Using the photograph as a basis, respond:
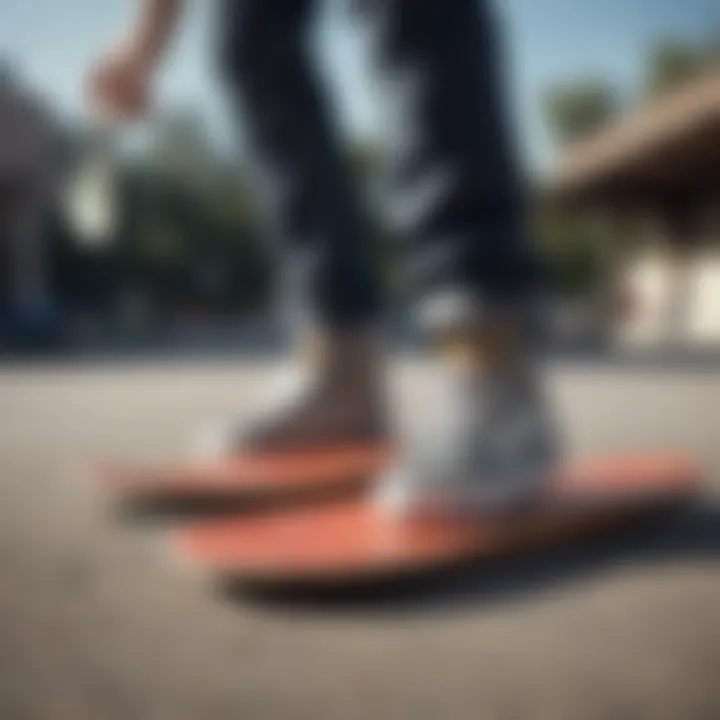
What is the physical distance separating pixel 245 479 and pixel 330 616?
16 centimetres

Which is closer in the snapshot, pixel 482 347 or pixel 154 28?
pixel 154 28

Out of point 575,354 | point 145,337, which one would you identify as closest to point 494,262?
point 575,354

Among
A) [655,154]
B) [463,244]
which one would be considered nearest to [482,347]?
[463,244]

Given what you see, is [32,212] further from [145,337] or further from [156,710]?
[156,710]

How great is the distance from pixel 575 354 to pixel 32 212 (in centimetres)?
22

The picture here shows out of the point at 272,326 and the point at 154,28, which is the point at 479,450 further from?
the point at 154,28

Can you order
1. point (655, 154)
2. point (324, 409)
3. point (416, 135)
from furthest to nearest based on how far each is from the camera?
1. point (324, 409)
2. point (416, 135)
3. point (655, 154)

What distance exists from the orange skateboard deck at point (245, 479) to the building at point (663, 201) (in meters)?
0.18

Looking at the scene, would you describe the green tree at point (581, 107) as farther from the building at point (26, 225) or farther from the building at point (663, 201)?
the building at point (26, 225)

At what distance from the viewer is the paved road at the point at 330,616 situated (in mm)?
341

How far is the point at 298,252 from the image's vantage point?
1.68 feet

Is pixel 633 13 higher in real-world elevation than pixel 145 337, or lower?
higher

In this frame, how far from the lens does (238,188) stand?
17.1 inches

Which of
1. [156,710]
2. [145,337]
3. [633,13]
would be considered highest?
[633,13]
